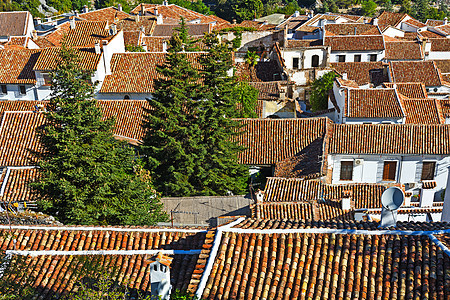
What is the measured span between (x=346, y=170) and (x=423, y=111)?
7680 millimetres

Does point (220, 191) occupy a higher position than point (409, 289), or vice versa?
point (409, 289)

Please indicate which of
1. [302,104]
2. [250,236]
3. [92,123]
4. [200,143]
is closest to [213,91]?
[200,143]

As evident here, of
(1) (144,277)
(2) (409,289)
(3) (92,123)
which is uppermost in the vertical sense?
(3) (92,123)

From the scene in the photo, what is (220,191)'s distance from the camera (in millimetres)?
20797

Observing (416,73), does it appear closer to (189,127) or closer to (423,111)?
(423,111)

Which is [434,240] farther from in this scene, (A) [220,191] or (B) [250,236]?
(A) [220,191]

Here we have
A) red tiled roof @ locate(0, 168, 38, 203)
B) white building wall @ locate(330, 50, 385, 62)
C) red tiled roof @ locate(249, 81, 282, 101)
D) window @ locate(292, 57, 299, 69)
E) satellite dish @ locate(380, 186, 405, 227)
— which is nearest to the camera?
satellite dish @ locate(380, 186, 405, 227)

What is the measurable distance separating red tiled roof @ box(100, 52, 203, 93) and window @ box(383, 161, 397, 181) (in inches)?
543

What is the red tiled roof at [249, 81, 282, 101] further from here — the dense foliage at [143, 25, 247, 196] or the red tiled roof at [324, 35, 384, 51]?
the red tiled roof at [324, 35, 384, 51]

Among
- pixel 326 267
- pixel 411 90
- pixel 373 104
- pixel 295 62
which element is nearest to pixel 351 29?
pixel 295 62

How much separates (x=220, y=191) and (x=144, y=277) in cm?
1113

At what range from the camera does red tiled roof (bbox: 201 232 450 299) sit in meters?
8.49

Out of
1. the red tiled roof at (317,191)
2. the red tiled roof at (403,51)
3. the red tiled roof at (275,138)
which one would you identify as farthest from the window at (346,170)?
the red tiled roof at (403,51)

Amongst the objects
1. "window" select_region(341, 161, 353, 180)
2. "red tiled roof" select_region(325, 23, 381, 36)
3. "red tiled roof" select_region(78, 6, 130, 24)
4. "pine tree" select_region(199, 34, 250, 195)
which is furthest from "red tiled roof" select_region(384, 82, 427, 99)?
"red tiled roof" select_region(78, 6, 130, 24)
